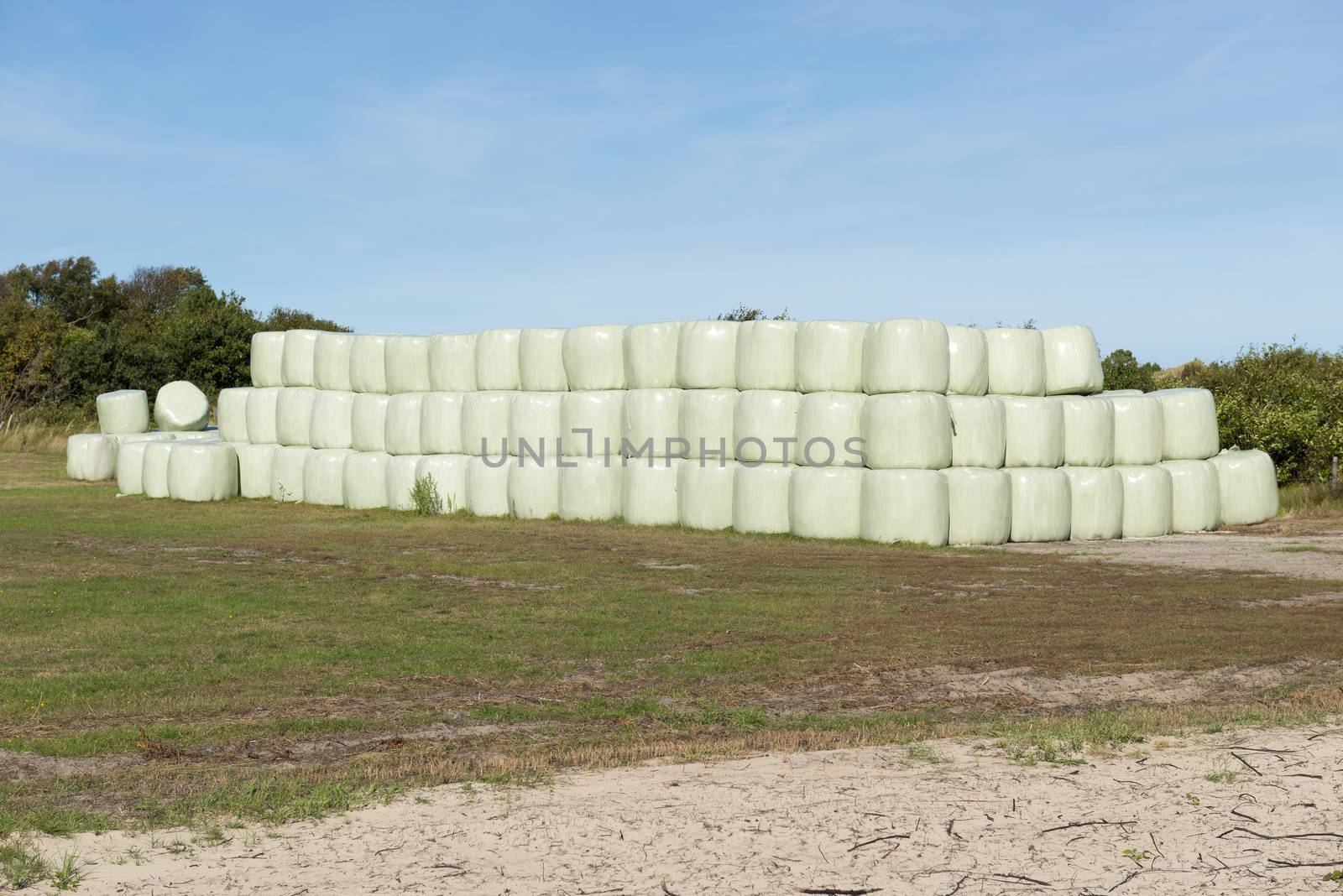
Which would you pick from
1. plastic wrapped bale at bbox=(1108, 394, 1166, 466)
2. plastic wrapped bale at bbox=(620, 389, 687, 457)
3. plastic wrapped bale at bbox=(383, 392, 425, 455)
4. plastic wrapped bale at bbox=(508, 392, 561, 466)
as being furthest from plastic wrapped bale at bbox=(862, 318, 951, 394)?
plastic wrapped bale at bbox=(383, 392, 425, 455)

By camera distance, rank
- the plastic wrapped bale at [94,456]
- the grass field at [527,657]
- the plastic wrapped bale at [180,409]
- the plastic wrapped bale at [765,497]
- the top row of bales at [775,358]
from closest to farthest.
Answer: the grass field at [527,657] → the top row of bales at [775,358] → the plastic wrapped bale at [765,497] → the plastic wrapped bale at [94,456] → the plastic wrapped bale at [180,409]

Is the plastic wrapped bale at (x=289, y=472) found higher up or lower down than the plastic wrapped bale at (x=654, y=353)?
lower down

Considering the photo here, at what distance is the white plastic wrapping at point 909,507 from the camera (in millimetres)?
20078

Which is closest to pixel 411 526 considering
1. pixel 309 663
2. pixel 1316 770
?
pixel 309 663

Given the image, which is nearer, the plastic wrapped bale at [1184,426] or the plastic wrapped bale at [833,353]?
the plastic wrapped bale at [833,353]

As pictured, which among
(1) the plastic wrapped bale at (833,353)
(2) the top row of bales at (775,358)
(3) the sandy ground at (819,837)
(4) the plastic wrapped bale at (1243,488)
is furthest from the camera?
(4) the plastic wrapped bale at (1243,488)

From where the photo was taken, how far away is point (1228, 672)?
394 inches

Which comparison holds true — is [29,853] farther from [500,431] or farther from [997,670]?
[500,431]

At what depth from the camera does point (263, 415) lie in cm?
2795

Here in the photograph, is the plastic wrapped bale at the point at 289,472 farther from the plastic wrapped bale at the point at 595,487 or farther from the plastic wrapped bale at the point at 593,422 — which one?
the plastic wrapped bale at the point at 595,487

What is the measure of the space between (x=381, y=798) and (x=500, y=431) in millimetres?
17615

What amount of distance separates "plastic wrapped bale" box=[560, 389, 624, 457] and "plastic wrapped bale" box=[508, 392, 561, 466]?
0.22 m

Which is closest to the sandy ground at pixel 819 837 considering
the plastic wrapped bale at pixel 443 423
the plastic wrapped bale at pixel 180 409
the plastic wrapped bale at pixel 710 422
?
the plastic wrapped bale at pixel 710 422

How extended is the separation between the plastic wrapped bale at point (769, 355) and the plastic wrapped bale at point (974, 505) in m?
3.02
